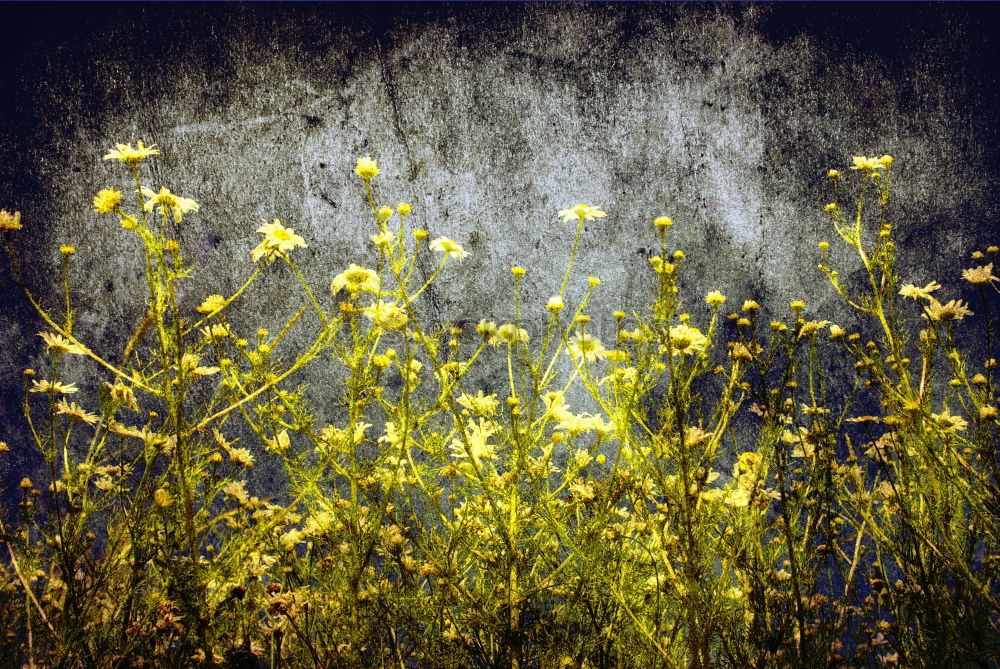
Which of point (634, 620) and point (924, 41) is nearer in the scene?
point (634, 620)

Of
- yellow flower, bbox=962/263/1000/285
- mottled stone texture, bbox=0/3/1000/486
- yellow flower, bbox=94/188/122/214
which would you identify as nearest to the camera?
yellow flower, bbox=94/188/122/214

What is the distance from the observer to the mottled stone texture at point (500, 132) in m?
2.31

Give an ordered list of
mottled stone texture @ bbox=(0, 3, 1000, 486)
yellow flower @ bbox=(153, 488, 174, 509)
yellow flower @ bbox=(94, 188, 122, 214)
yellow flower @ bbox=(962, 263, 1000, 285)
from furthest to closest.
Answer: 1. mottled stone texture @ bbox=(0, 3, 1000, 486)
2. yellow flower @ bbox=(962, 263, 1000, 285)
3. yellow flower @ bbox=(153, 488, 174, 509)
4. yellow flower @ bbox=(94, 188, 122, 214)

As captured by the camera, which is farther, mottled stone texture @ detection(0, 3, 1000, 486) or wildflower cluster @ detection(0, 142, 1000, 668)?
mottled stone texture @ detection(0, 3, 1000, 486)

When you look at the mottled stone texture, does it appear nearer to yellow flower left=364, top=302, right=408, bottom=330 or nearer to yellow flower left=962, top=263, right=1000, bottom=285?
yellow flower left=962, top=263, right=1000, bottom=285

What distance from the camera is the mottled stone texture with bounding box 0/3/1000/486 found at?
7.58ft

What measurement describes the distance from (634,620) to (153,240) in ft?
4.07

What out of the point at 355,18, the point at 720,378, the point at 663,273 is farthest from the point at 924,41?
the point at 355,18

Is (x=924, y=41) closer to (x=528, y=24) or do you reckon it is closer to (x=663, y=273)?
(x=528, y=24)

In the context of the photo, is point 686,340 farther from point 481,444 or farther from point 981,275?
point 981,275

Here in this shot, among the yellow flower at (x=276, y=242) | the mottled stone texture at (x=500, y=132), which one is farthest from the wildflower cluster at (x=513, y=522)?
the mottled stone texture at (x=500, y=132)

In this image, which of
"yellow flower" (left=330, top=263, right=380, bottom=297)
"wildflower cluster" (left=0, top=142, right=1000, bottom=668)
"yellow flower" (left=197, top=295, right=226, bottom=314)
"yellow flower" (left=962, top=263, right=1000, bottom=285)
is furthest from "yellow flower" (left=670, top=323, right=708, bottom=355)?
"yellow flower" (left=197, top=295, right=226, bottom=314)

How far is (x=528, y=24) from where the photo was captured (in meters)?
2.34

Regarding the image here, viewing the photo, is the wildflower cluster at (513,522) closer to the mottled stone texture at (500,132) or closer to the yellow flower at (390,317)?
the yellow flower at (390,317)
